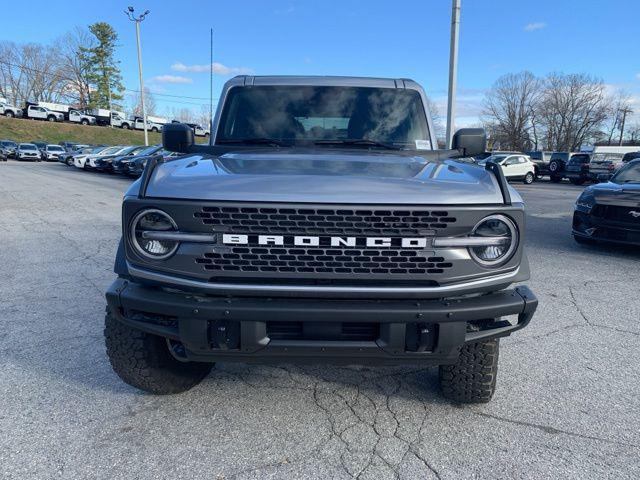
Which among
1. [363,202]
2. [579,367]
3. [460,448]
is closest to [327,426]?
[460,448]

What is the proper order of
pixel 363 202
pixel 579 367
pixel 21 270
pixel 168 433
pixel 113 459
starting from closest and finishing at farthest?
pixel 363 202
pixel 113 459
pixel 168 433
pixel 579 367
pixel 21 270

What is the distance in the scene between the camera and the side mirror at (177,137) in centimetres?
361

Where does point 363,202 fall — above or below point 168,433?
above

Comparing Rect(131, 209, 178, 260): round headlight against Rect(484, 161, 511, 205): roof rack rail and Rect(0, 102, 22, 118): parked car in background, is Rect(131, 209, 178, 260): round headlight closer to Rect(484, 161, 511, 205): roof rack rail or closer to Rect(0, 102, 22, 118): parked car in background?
Rect(484, 161, 511, 205): roof rack rail

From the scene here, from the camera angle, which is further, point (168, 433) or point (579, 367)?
point (579, 367)

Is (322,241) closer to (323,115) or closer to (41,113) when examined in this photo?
(323,115)

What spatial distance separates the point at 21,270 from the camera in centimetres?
595

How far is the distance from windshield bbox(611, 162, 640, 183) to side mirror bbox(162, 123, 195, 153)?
734 cm

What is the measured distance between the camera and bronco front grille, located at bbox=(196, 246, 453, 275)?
2.25 metres

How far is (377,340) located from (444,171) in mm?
1070

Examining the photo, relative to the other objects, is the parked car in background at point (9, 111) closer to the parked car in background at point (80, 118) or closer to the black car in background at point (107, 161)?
the parked car in background at point (80, 118)

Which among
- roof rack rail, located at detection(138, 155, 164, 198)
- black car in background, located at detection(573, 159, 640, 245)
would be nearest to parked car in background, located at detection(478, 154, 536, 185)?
black car in background, located at detection(573, 159, 640, 245)

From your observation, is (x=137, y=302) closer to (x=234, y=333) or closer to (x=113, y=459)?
(x=234, y=333)

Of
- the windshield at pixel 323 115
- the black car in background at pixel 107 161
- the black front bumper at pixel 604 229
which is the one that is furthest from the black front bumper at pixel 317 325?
the black car in background at pixel 107 161
